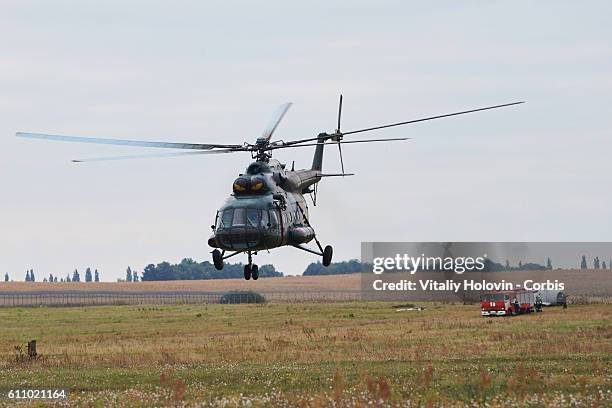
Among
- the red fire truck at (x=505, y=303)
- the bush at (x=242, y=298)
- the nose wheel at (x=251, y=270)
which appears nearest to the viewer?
the nose wheel at (x=251, y=270)

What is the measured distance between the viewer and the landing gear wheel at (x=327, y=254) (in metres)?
38.8

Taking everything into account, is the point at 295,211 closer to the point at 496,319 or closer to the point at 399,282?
the point at 496,319

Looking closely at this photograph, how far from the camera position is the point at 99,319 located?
373 ft

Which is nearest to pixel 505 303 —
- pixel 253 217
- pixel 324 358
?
pixel 324 358

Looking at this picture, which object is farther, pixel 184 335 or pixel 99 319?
pixel 99 319

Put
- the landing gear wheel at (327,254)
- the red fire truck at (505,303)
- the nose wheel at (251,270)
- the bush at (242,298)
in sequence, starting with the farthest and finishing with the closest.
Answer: the bush at (242,298) → the red fire truck at (505,303) → the landing gear wheel at (327,254) → the nose wheel at (251,270)

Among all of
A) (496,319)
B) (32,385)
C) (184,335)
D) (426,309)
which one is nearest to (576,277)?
(426,309)

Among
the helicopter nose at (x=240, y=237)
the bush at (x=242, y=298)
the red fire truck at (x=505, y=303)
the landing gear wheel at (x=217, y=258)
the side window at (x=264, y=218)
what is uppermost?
the side window at (x=264, y=218)

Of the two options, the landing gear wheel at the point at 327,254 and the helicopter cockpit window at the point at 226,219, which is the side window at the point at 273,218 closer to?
the helicopter cockpit window at the point at 226,219

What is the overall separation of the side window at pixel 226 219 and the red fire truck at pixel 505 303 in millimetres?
63334

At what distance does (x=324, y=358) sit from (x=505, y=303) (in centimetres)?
4210

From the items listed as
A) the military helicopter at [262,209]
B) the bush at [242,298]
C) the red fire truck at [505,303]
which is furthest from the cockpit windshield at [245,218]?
the bush at [242,298]

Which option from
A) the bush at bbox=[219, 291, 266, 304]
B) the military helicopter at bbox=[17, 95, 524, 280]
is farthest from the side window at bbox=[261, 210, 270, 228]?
the bush at bbox=[219, 291, 266, 304]

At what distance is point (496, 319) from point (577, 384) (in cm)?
5501
